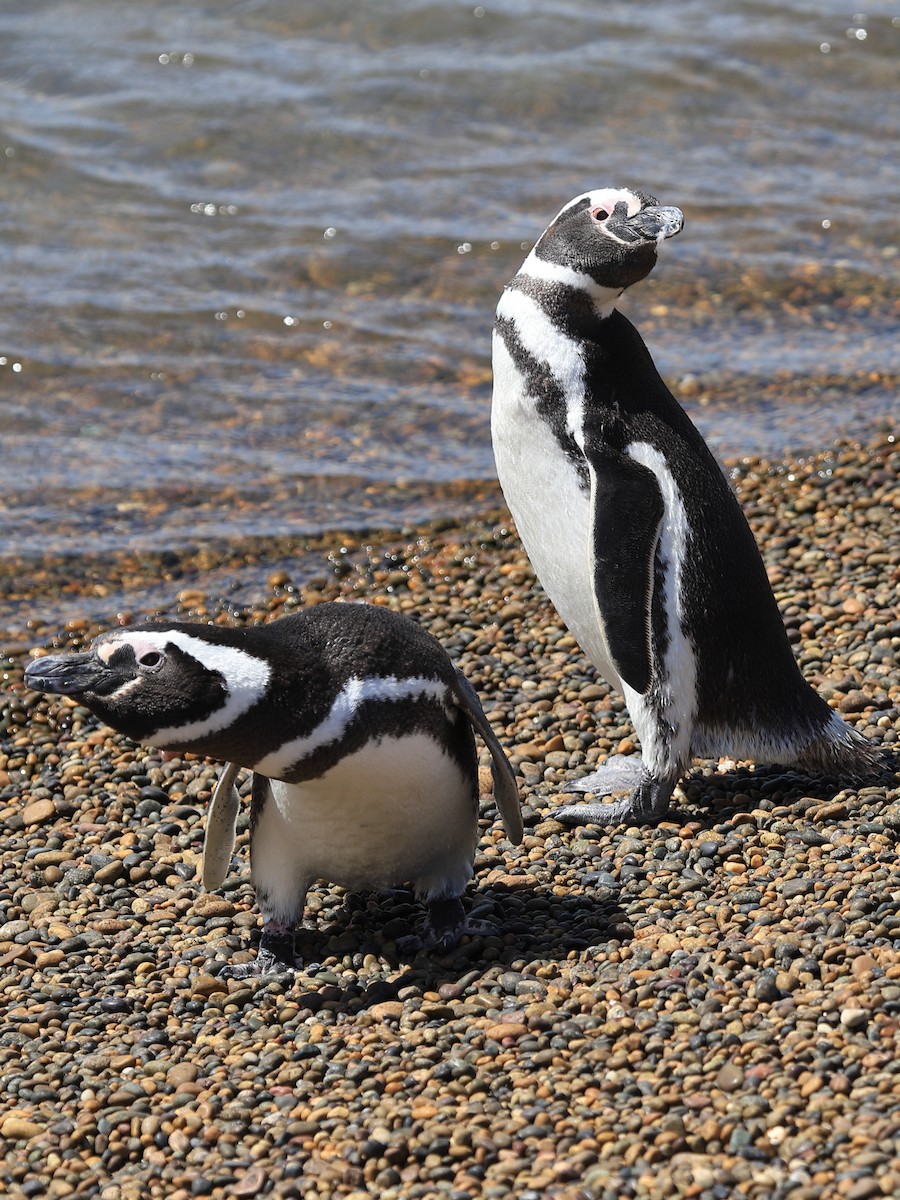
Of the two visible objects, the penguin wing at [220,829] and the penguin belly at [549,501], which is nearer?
the penguin wing at [220,829]

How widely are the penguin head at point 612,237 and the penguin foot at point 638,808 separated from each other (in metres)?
1.55

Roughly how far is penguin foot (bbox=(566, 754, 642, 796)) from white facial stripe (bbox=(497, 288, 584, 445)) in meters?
1.04

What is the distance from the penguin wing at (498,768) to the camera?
4.38 m

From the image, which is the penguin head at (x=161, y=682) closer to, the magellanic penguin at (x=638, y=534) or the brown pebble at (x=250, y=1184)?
the brown pebble at (x=250, y=1184)

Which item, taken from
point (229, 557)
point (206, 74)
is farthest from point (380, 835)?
point (206, 74)

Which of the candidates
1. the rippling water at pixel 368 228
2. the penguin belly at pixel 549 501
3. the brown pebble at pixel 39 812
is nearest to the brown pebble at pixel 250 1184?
the penguin belly at pixel 549 501

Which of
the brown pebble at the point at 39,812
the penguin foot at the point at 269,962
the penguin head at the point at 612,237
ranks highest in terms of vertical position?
the penguin head at the point at 612,237

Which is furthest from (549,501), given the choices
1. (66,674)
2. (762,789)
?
(66,674)

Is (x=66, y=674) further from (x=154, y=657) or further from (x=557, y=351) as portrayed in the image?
(x=557, y=351)

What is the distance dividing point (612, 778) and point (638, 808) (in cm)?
25

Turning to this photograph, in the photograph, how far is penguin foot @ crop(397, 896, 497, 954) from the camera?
14.5ft

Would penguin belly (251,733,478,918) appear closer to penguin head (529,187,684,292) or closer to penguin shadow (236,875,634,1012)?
penguin shadow (236,875,634,1012)

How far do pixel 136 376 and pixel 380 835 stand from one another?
18.9ft

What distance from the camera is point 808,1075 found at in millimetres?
3393
